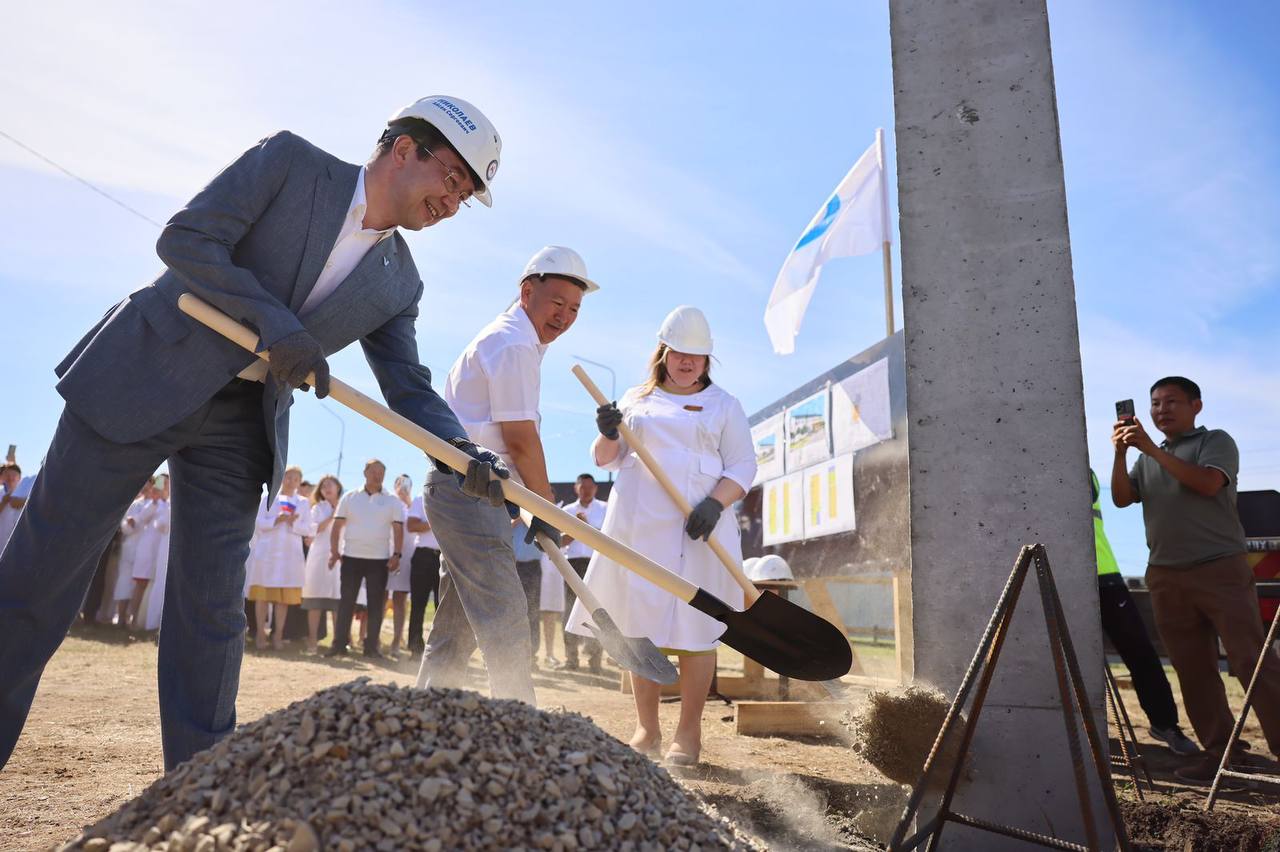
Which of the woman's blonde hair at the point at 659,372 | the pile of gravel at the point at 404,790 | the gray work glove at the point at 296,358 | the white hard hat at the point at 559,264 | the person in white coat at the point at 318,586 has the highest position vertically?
the white hard hat at the point at 559,264

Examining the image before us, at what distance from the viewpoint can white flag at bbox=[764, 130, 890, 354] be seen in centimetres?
838

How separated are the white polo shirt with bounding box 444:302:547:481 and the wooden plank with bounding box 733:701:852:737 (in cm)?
226

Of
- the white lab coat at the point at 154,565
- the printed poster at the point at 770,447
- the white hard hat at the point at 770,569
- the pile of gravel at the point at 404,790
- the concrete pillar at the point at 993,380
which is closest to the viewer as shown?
the pile of gravel at the point at 404,790

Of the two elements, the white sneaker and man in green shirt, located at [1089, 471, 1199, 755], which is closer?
the white sneaker

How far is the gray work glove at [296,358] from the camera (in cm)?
233

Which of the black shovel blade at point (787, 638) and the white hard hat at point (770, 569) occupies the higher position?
the white hard hat at point (770, 569)

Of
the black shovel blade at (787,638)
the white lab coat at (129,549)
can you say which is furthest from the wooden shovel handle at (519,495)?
the white lab coat at (129,549)

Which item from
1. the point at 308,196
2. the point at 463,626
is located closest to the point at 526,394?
the point at 463,626

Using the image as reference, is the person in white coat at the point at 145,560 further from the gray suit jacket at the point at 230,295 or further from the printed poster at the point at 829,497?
the gray suit jacket at the point at 230,295

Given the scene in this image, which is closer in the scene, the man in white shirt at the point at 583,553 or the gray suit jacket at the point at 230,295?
the gray suit jacket at the point at 230,295

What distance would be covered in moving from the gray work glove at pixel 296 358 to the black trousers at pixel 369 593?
273 inches

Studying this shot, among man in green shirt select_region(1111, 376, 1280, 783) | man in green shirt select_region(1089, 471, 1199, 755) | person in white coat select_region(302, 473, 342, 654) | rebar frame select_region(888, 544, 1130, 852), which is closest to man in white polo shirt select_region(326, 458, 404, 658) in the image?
person in white coat select_region(302, 473, 342, 654)

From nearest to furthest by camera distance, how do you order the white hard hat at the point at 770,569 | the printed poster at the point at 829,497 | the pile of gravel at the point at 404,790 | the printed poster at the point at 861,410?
the pile of gravel at the point at 404,790, the white hard hat at the point at 770,569, the printed poster at the point at 861,410, the printed poster at the point at 829,497

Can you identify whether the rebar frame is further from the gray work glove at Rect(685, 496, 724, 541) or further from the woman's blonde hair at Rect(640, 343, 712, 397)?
the woman's blonde hair at Rect(640, 343, 712, 397)
